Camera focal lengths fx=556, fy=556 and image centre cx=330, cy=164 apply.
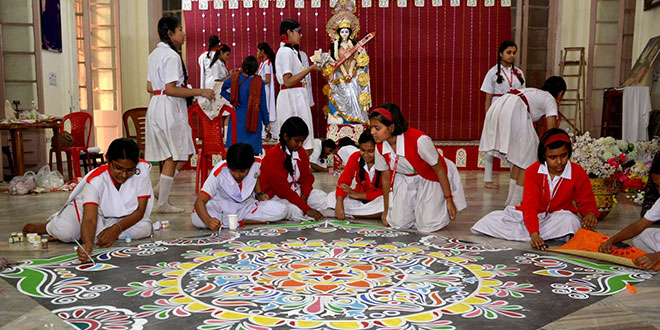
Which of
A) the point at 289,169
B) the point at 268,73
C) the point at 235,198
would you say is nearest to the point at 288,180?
the point at 289,169

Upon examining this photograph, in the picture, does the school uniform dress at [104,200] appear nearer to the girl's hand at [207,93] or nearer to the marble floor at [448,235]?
the marble floor at [448,235]

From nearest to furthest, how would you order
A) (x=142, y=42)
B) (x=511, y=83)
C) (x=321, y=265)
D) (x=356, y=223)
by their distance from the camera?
1. (x=321, y=265)
2. (x=356, y=223)
3. (x=511, y=83)
4. (x=142, y=42)

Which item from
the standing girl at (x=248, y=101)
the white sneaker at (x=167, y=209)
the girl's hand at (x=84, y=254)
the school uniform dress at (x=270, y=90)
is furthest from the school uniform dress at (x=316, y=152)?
the girl's hand at (x=84, y=254)

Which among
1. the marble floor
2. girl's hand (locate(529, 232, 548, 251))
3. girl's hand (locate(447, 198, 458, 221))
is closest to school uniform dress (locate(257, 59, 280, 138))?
the marble floor

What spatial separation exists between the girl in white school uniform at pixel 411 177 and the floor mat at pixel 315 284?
38 centimetres

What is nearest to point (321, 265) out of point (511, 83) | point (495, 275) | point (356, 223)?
point (495, 275)

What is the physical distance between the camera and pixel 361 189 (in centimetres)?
479

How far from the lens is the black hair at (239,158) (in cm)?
392

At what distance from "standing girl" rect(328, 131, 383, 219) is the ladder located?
18.4ft

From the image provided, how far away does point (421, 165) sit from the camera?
4129 millimetres

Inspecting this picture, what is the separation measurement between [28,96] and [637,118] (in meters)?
8.43

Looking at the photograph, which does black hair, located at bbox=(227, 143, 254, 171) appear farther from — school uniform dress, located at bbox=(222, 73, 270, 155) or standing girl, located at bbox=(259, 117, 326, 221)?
school uniform dress, located at bbox=(222, 73, 270, 155)

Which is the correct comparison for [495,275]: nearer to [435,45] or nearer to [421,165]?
[421,165]

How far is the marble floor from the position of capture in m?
2.35
